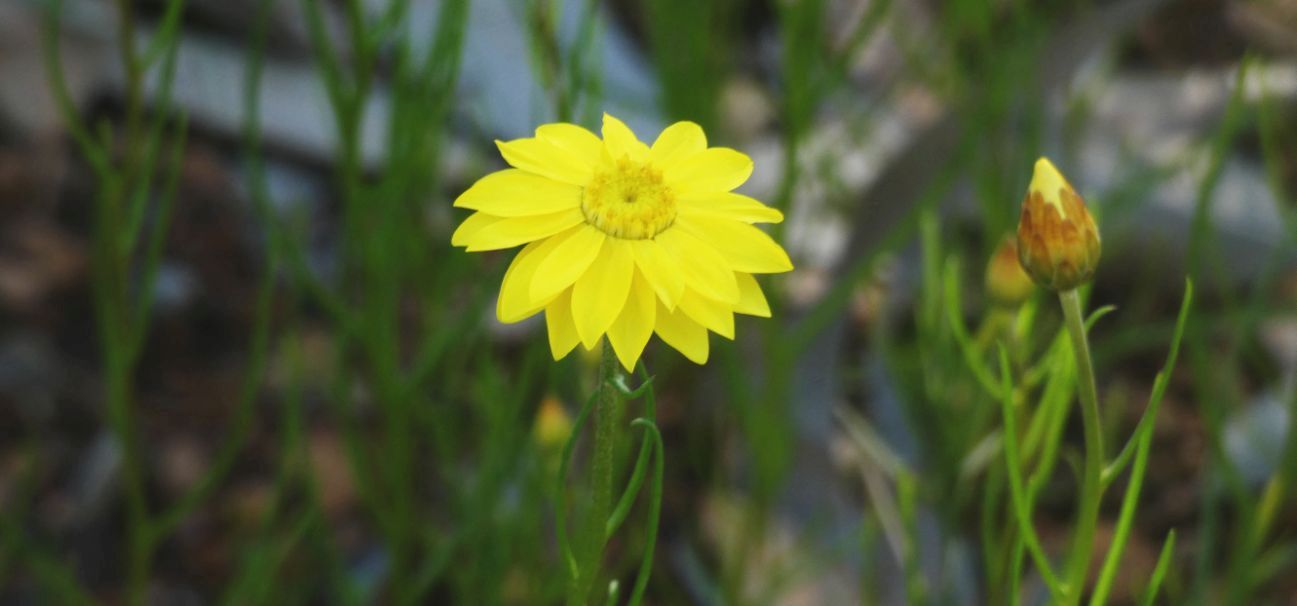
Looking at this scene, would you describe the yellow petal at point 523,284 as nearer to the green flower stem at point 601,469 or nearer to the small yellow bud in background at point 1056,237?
the green flower stem at point 601,469

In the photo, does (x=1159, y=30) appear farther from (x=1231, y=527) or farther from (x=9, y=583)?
(x=9, y=583)

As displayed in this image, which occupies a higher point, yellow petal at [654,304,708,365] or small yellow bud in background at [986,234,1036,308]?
small yellow bud in background at [986,234,1036,308]

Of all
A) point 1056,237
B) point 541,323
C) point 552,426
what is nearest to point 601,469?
point 1056,237

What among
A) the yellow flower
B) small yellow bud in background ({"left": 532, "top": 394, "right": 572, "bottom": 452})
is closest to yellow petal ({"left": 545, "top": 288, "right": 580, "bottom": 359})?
the yellow flower

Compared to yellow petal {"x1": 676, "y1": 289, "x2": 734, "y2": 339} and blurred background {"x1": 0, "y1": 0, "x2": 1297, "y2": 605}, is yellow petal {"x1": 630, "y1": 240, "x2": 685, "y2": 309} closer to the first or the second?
yellow petal {"x1": 676, "y1": 289, "x2": 734, "y2": 339}

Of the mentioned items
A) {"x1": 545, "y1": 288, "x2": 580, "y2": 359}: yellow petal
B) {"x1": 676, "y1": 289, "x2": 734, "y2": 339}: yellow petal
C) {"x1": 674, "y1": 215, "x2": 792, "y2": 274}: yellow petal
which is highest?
{"x1": 674, "y1": 215, "x2": 792, "y2": 274}: yellow petal

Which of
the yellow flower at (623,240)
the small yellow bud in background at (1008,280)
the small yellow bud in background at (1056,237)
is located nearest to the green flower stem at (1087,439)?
the small yellow bud in background at (1056,237)

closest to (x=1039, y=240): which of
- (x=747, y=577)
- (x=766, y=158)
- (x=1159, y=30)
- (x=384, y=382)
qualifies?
(x=384, y=382)

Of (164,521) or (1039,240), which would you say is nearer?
(1039,240)
